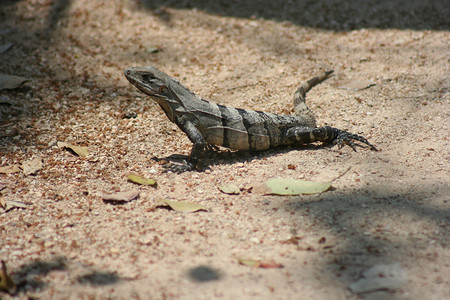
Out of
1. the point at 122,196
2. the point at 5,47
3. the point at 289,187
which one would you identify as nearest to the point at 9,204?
the point at 122,196

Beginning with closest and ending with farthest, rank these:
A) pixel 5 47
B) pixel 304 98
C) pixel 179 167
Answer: pixel 179 167 → pixel 304 98 → pixel 5 47

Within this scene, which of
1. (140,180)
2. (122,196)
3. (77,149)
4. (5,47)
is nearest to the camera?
(122,196)

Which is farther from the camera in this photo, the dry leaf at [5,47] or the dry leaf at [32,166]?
the dry leaf at [5,47]

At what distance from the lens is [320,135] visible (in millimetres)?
5145

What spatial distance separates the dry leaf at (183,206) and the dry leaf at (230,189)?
43cm

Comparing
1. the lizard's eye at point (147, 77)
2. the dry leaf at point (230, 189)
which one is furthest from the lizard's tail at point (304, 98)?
the lizard's eye at point (147, 77)

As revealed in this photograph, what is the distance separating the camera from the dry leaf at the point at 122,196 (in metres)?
4.04

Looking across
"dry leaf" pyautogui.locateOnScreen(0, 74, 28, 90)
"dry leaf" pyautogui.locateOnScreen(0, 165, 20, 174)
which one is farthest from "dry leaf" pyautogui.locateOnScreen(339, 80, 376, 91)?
"dry leaf" pyautogui.locateOnScreen(0, 74, 28, 90)

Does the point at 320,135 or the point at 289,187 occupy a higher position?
the point at 320,135

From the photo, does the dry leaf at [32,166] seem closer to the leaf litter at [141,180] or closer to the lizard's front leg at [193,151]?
the leaf litter at [141,180]

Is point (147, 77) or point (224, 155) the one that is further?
point (224, 155)

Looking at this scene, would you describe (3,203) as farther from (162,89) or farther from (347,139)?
(347,139)

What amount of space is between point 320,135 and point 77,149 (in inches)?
121

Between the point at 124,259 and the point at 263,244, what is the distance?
43.6 inches
